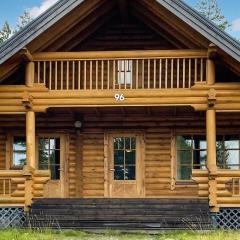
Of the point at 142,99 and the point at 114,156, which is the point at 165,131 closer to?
the point at 114,156

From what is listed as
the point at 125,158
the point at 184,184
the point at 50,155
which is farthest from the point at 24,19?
the point at 184,184

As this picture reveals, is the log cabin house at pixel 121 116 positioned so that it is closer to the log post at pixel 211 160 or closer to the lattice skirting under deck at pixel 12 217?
the log post at pixel 211 160

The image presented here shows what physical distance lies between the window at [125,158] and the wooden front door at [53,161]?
5.64 feet

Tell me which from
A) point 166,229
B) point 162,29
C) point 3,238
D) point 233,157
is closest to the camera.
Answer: point 3,238

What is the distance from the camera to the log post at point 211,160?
14820 millimetres

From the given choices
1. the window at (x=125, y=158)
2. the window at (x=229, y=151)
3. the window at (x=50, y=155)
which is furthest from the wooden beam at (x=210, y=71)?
the window at (x=50, y=155)

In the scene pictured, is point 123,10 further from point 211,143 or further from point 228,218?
point 228,218

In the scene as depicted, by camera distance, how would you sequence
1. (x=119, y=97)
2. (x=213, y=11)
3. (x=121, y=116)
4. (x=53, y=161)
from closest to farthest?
1. (x=119, y=97)
2. (x=121, y=116)
3. (x=53, y=161)
4. (x=213, y=11)

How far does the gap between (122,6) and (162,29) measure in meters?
1.45

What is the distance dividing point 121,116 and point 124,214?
13.5 ft

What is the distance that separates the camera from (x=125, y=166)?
18000mm

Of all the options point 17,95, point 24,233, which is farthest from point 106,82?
point 24,233

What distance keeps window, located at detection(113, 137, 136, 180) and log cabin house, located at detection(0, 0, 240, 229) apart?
0.11 feet

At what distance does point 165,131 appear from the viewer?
708 inches
